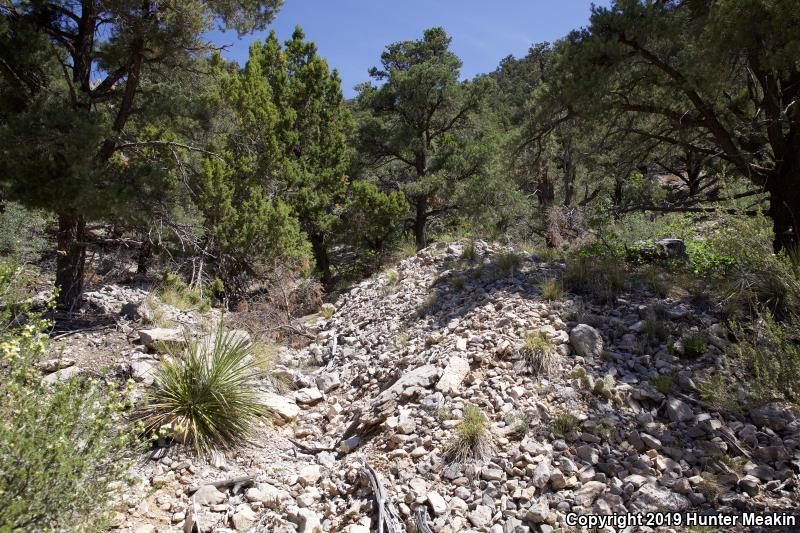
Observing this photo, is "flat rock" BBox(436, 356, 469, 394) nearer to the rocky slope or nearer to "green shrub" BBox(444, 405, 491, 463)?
the rocky slope

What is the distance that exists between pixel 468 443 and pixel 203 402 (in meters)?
2.70

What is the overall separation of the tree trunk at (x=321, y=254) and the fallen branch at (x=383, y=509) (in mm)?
9449

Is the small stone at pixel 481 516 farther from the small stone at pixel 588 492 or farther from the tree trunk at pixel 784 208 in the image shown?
the tree trunk at pixel 784 208

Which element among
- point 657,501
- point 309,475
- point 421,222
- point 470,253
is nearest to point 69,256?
point 309,475

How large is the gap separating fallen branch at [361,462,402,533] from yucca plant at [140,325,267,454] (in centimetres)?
162

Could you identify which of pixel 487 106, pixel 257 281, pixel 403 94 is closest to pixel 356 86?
pixel 403 94

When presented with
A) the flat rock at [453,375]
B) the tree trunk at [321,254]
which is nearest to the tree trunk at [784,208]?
the flat rock at [453,375]

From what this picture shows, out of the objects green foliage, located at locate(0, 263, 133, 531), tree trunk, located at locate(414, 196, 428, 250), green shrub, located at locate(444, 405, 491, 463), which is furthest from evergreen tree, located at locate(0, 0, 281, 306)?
tree trunk, located at locate(414, 196, 428, 250)

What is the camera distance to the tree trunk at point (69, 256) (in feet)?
23.7

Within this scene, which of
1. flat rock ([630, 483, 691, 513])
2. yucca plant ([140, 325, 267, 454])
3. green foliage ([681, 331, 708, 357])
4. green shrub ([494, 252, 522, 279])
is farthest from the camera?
green shrub ([494, 252, 522, 279])

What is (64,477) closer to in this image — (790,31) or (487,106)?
(790,31)

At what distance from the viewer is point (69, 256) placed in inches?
285

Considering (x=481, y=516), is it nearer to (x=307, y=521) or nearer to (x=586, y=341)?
(x=307, y=521)

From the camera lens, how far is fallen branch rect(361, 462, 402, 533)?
3482mm
